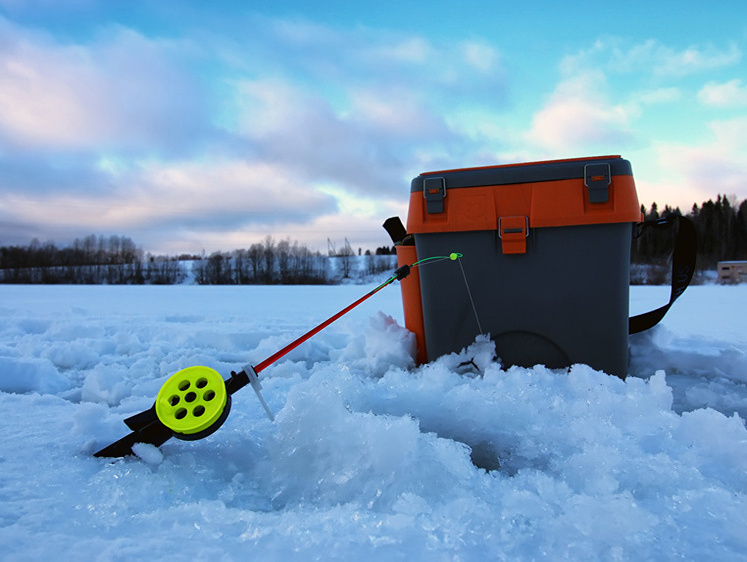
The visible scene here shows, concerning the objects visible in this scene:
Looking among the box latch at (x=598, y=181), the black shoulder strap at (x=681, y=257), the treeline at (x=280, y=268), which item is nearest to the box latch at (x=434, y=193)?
the box latch at (x=598, y=181)

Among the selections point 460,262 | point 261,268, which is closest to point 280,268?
point 261,268

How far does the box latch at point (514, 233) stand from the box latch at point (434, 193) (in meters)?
0.30

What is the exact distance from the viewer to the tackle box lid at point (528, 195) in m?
2.06

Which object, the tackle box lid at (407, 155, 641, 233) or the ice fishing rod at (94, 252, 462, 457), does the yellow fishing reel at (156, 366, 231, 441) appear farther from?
the tackle box lid at (407, 155, 641, 233)

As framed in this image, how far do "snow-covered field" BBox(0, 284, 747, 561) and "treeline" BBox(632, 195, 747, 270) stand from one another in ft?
134

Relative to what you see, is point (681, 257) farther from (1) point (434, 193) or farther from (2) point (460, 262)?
(1) point (434, 193)

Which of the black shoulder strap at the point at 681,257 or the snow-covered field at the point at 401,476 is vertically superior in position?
the black shoulder strap at the point at 681,257

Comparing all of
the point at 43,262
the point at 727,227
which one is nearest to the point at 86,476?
the point at 43,262

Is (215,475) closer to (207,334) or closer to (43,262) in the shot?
(207,334)

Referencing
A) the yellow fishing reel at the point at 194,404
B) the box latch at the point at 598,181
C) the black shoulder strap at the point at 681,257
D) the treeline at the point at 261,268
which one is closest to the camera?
the yellow fishing reel at the point at 194,404

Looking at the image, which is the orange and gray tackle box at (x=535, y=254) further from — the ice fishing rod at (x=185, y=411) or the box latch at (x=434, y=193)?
the ice fishing rod at (x=185, y=411)

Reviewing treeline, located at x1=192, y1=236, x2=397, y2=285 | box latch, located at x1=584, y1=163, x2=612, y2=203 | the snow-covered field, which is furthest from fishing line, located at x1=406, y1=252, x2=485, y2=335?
treeline, located at x1=192, y1=236, x2=397, y2=285

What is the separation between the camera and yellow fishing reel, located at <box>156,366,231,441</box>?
48.5 inches

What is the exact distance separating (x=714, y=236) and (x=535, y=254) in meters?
53.3
